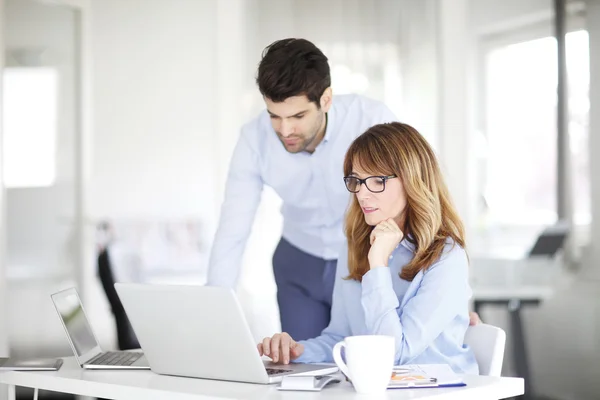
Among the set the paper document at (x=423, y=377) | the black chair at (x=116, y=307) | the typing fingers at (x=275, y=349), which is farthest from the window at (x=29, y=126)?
the paper document at (x=423, y=377)

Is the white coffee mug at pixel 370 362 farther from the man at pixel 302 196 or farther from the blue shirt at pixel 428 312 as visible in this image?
the man at pixel 302 196

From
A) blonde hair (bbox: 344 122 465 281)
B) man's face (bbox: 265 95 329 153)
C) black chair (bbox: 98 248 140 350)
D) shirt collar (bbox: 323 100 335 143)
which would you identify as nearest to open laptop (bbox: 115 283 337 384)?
blonde hair (bbox: 344 122 465 281)

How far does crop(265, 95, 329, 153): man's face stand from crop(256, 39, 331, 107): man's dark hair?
0.05 ft

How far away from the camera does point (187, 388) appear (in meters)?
1.35

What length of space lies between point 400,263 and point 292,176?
0.78m

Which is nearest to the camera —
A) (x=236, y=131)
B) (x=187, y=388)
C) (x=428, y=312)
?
(x=187, y=388)

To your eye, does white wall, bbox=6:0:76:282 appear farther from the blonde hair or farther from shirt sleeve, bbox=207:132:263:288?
the blonde hair

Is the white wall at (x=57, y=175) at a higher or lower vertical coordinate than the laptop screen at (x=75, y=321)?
higher

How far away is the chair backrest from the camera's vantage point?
162cm

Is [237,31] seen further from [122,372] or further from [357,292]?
[122,372]

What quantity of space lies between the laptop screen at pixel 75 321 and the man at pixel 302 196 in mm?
617

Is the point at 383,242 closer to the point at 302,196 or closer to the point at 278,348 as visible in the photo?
the point at 278,348

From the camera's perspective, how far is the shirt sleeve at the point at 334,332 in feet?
5.70

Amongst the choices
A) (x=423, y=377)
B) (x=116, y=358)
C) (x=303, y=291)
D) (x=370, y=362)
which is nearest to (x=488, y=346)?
(x=423, y=377)
